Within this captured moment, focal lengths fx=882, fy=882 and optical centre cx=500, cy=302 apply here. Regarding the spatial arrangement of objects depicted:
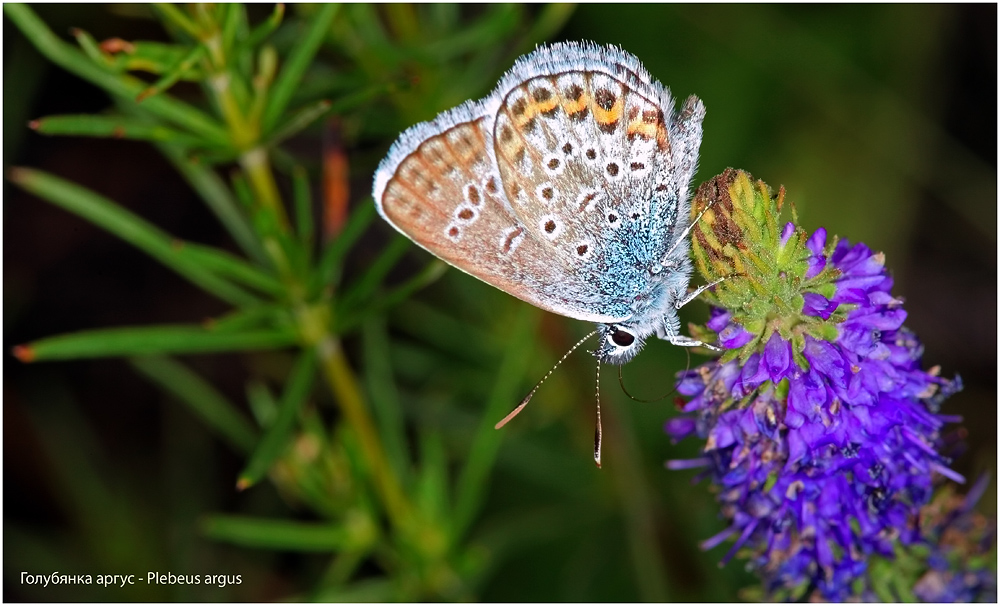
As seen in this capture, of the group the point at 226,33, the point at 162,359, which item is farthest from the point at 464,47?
the point at 162,359

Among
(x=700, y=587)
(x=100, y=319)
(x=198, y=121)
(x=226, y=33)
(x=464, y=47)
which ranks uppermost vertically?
(x=464, y=47)

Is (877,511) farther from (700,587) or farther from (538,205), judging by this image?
(700,587)

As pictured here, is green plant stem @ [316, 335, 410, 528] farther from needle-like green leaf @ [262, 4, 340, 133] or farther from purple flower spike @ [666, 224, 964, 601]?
purple flower spike @ [666, 224, 964, 601]

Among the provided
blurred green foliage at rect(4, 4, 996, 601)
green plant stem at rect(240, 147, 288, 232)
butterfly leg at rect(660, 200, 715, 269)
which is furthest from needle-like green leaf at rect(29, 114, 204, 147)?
butterfly leg at rect(660, 200, 715, 269)

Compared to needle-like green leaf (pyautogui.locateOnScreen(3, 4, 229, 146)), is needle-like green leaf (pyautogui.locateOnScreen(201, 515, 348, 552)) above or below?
below

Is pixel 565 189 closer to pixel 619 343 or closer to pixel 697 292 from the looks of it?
pixel 619 343

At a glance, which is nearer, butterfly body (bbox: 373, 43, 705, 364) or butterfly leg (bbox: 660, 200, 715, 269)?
butterfly leg (bbox: 660, 200, 715, 269)
